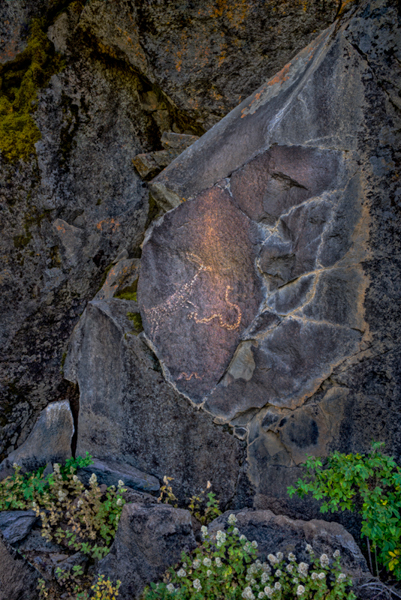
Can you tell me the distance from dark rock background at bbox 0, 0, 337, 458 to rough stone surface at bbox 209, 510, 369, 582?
5.64 feet

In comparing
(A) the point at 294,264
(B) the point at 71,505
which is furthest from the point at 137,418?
(A) the point at 294,264

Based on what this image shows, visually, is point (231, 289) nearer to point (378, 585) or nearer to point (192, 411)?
point (192, 411)

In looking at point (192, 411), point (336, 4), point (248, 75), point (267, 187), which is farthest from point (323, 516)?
point (336, 4)

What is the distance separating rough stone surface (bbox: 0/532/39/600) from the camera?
6.97 feet

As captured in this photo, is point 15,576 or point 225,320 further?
point 225,320

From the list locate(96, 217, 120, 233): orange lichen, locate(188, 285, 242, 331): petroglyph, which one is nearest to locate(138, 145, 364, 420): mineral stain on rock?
locate(188, 285, 242, 331): petroglyph

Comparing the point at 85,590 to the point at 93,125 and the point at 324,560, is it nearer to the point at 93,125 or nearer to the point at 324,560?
the point at 324,560

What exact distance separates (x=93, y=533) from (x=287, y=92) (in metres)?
2.98

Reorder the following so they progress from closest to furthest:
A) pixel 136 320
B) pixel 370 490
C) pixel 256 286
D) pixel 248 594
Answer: pixel 248 594, pixel 370 490, pixel 256 286, pixel 136 320

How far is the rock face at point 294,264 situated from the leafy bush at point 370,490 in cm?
18

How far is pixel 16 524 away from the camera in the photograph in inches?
99.3

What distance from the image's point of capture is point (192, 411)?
2.69 metres

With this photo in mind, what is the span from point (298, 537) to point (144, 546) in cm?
86

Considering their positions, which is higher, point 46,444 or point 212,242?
point 212,242
